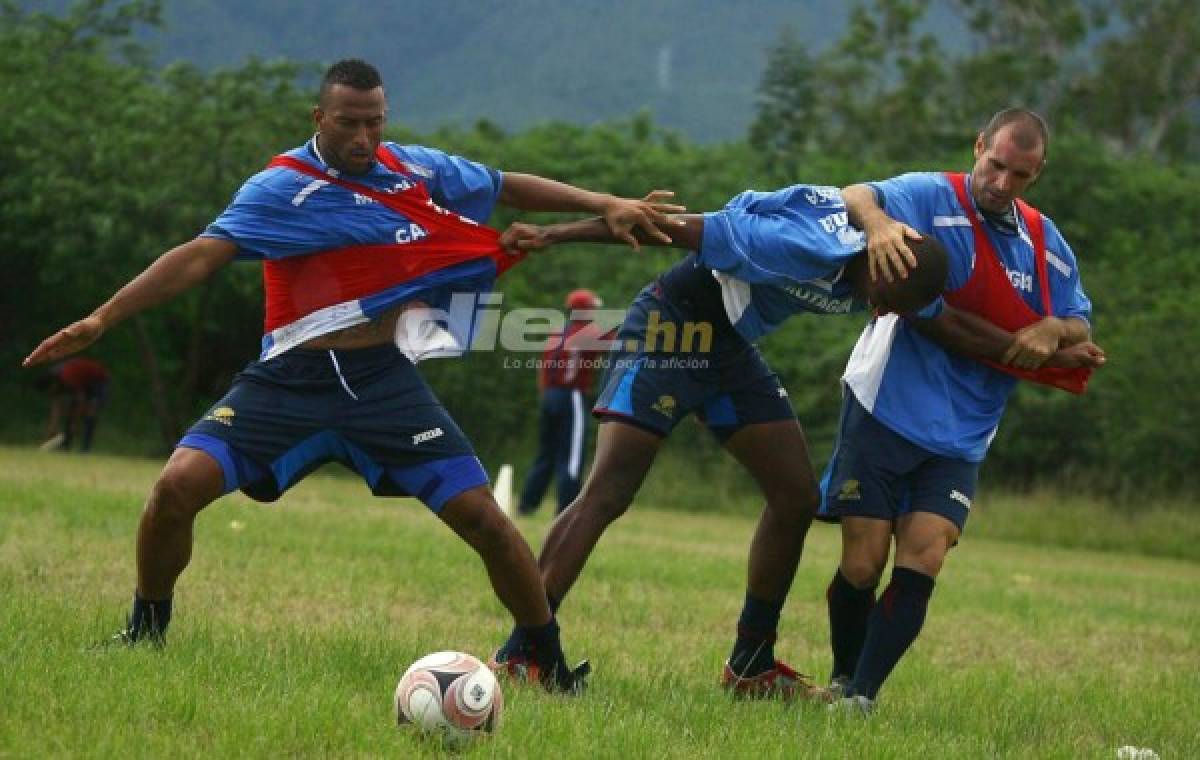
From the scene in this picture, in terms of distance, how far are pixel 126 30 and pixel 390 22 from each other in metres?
53.1

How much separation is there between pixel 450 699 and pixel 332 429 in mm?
1652

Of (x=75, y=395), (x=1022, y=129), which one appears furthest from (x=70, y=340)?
(x=75, y=395)

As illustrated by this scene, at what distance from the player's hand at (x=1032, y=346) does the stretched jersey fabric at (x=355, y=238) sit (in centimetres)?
218

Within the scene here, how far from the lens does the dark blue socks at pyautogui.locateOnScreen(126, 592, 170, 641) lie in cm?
797

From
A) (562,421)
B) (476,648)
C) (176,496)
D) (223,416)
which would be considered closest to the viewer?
(176,496)

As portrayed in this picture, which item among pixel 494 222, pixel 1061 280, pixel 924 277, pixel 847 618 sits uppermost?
pixel 494 222

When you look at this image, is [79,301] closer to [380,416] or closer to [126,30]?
[126,30]

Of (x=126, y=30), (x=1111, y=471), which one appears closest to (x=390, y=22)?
(x=126, y=30)

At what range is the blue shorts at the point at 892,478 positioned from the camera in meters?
8.25

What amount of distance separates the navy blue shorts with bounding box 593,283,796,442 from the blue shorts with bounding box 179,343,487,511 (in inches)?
43.3

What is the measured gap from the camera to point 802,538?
28.8 ft

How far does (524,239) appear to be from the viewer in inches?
311

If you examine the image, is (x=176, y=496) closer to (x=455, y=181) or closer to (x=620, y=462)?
(x=455, y=181)

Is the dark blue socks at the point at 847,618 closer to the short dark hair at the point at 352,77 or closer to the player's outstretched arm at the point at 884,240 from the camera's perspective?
the player's outstretched arm at the point at 884,240
